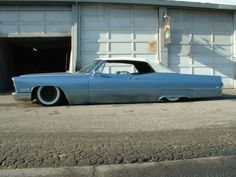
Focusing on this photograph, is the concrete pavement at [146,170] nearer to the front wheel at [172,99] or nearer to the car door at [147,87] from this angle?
the car door at [147,87]

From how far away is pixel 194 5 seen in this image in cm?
1925

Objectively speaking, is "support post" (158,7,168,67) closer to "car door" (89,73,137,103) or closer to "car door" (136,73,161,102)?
"car door" (136,73,161,102)

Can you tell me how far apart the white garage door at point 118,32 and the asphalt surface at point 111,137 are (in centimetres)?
935

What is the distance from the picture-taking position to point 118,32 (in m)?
18.7

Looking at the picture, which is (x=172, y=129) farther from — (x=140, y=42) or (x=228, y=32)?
(x=228, y=32)

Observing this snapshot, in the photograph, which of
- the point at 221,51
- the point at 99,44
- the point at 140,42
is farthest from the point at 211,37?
the point at 99,44

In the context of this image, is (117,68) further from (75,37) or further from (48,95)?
(75,37)

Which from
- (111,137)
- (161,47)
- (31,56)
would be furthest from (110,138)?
(31,56)

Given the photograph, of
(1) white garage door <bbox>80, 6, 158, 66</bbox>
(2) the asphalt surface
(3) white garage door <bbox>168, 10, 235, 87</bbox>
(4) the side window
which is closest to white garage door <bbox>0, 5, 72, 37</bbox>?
(1) white garage door <bbox>80, 6, 158, 66</bbox>

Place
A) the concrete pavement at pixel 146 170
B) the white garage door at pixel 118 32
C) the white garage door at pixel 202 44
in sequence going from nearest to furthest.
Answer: the concrete pavement at pixel 146 170 → the white garage door at pixel 118 32 → the white garage door at pixel 202 44

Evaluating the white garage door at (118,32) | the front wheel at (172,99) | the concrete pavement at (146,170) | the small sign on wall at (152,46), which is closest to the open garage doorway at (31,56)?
the white garage door at (118,32)

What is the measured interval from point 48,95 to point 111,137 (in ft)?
16.3

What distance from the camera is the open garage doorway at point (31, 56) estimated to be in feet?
71.6

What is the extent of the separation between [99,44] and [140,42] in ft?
5.91
